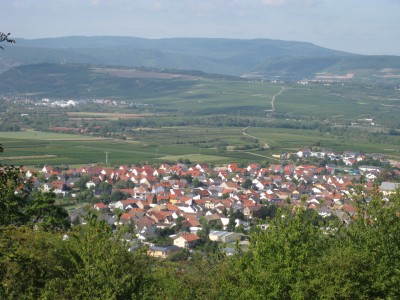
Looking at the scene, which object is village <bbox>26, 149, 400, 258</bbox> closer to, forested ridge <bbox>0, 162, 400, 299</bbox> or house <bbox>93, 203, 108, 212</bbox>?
house <bbox>93, 203, 108, 212</bbox>

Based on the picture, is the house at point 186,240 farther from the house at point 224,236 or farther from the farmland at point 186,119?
the farmland at point 186,119

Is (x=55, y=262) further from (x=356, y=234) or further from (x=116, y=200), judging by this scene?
(x=116, y=200)

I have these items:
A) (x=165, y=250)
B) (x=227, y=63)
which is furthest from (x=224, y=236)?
(x=227, y=63)

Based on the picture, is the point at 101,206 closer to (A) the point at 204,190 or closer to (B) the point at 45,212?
(A) the point at 204,190

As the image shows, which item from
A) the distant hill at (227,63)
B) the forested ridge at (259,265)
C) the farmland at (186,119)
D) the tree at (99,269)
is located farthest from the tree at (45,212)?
the distant hill at (227,63)

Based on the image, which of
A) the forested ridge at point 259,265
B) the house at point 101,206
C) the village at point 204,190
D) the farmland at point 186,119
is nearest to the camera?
the forested ridge at point 259,265

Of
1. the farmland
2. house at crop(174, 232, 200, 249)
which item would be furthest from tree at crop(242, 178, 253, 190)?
house at crop(174, 232, 200, 249)

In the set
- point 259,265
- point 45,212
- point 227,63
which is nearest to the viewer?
point 259,265
